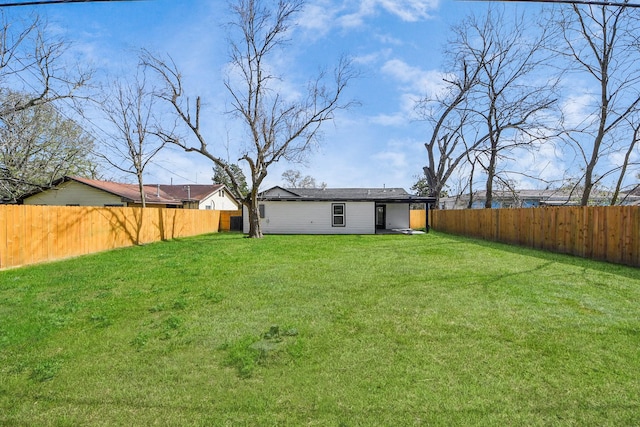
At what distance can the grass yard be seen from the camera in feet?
7.32

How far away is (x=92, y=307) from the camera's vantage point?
15.3ft

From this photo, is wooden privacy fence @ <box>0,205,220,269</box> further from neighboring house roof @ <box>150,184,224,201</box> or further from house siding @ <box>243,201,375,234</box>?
neighboring house roof @ <box>150,184,224,201</box>

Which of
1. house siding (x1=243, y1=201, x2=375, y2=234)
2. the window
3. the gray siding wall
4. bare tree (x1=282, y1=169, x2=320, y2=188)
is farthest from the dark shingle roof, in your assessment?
bare tree (x1=282, y1=169, x2=320, y2=188)

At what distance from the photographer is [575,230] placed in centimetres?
888

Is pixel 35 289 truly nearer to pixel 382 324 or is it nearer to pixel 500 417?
pixel 382 324

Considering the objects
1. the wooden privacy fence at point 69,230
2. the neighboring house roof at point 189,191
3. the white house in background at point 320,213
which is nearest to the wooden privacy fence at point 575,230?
the white house in background at point 320,213

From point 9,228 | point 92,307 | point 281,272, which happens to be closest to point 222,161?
point 9,228

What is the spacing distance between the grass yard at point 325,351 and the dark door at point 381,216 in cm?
1496

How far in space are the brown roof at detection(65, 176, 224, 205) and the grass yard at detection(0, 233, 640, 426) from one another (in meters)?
14.2

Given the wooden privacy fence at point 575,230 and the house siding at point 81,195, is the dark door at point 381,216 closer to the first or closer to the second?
the wooden privacy fence at point 575,230

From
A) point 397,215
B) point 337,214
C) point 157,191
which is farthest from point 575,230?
point 157,191

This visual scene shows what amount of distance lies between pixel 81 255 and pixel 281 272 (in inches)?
299

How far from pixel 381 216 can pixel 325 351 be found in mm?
18600

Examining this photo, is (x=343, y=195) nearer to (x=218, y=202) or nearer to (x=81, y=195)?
(x=218, y=202)
